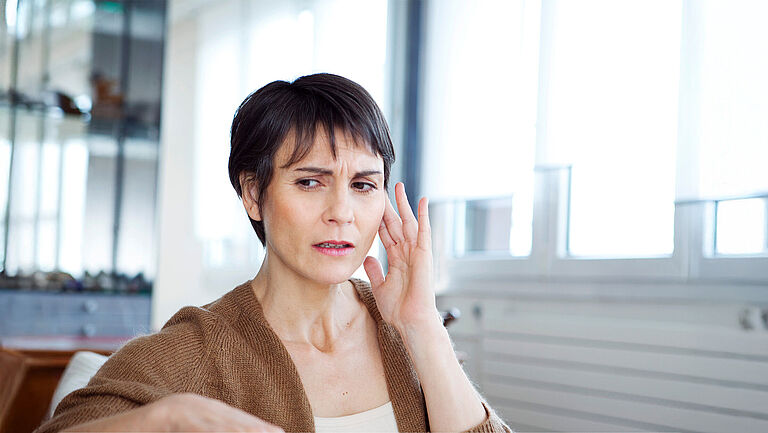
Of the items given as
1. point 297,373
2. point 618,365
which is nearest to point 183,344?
point 297,373

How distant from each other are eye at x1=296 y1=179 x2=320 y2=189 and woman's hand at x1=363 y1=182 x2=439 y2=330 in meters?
0.15

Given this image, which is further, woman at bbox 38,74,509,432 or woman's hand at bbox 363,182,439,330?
woman's hand at bbox 363,182,439,330

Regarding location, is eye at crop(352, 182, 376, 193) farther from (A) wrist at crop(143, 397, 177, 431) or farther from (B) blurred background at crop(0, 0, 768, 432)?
(B) blurred background at crop(0, 0, 768, 432)

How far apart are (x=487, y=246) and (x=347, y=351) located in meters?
1.53

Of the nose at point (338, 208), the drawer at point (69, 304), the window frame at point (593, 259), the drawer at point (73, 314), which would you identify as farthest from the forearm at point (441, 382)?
the drawer at point (69, 304)

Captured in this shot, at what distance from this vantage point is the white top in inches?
57.8

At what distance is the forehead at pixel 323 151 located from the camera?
1.50 m

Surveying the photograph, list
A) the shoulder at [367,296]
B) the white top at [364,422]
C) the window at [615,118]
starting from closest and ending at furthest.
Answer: the white top at [364,422] → the shoulder at [367,296] → the window at [615,118]

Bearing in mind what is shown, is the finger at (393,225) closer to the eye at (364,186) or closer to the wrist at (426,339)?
the eye at (364,186)

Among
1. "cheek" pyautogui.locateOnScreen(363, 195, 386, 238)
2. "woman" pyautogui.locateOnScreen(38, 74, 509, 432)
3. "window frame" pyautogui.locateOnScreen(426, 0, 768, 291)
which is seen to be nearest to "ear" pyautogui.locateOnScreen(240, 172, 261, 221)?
"woman" pyautogui.locateOnScreen(38, 74, 509, 432)

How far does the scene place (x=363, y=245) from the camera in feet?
5.09

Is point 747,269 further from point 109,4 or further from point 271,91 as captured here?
point 109,4

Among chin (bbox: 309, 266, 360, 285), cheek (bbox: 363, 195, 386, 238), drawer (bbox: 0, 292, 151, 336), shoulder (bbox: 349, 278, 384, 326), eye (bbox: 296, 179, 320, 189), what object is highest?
eye (bbox: 296, 179, 320, 189)

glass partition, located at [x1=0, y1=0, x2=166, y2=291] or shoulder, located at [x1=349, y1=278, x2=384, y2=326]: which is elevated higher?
glass partition, located at [x1=0, y1=0, x2=166, y2=291]
